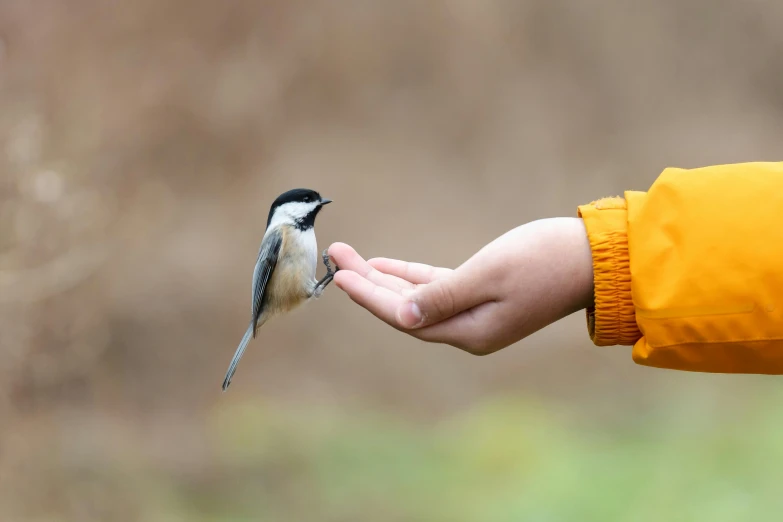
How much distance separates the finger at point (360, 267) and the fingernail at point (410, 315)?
0.57ft

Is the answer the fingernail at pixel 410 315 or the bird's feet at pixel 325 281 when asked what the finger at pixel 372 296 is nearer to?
the fingernail at pixel 410 315

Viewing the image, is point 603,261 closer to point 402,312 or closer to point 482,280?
point 482,280

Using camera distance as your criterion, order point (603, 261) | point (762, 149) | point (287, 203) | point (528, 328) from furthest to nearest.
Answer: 1. point (762, 149)
2. point (287, 203)
3. point (528, 328)
4. point (603, 261)

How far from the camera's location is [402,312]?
1.12 meters

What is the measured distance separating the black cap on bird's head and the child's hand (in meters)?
0.49

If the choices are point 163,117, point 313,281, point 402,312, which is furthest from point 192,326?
point 402,312

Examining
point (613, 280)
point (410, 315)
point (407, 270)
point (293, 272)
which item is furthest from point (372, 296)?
point (293, 272)

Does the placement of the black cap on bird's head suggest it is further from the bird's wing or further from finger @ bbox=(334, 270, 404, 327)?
finger @ bbox=(334, 270, 404, 327)

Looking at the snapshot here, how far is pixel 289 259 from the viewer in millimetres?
1604

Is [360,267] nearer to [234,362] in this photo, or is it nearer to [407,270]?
[407,270]

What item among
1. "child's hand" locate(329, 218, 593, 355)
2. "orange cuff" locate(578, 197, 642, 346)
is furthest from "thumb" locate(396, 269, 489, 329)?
"orange cuff" locate(578, 197, 642, 346)

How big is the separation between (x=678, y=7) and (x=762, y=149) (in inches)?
29.7

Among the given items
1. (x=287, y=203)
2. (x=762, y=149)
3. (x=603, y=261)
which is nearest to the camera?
(x=603, y=261)

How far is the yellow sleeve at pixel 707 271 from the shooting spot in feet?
2.85
